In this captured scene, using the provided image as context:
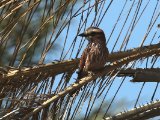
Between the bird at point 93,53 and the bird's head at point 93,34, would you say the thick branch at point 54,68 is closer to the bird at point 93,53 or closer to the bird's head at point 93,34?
the bird at point 93,53

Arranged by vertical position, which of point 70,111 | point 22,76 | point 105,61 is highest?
point 105,61

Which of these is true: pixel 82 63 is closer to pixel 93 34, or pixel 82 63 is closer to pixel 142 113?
pixel 93 34

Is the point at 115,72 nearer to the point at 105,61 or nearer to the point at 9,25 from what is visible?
the point at 105,61

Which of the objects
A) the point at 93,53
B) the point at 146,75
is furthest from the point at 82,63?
the point at 146,75

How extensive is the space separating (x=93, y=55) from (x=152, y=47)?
517 mm

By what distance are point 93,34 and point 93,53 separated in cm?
13

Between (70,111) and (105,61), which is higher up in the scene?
(105,61)

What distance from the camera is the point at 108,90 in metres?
2.59

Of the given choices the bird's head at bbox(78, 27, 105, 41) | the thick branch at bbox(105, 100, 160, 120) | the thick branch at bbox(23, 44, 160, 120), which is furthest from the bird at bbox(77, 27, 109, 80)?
the thick branch at bbox(105, 100, 160, 120)

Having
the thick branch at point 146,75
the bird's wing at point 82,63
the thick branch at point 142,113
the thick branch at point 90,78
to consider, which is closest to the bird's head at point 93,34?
the bird's wing at point 82,63

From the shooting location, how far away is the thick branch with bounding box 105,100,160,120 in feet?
8.13

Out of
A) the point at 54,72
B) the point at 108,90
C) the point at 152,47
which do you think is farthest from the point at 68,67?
the point at 152,47

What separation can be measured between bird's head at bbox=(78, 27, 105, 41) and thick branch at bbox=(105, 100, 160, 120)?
634 mm

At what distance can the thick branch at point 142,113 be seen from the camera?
97.5 inches
